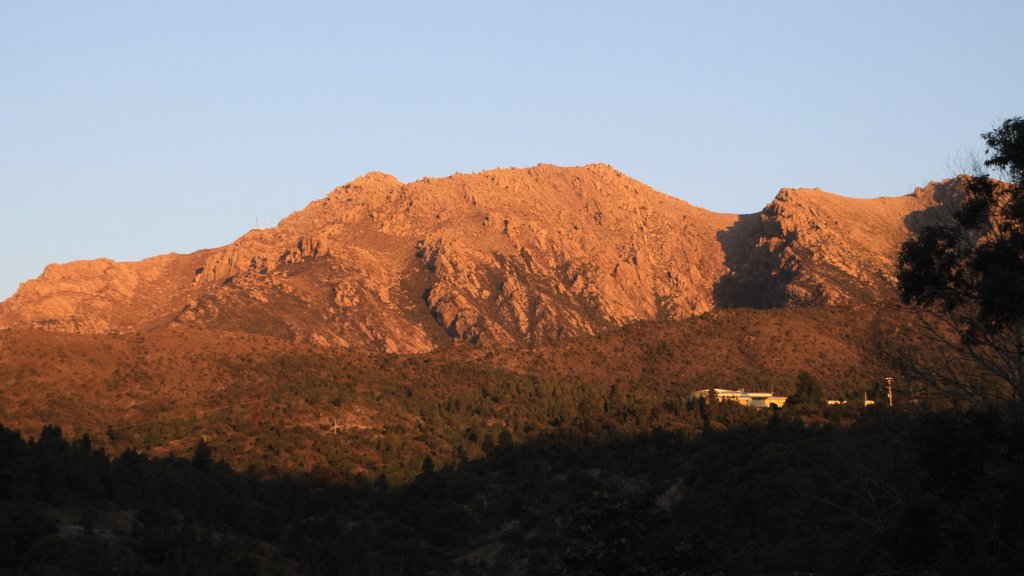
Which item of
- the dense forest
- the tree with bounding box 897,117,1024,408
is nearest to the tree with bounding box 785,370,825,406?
the dense forest

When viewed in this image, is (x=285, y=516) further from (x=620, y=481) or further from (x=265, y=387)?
(x=265, y=387)

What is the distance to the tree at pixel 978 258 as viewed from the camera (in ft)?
108

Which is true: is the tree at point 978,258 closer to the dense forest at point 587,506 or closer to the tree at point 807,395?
the dense forest at point 587,506

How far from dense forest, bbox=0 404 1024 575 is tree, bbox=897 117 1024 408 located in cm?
293

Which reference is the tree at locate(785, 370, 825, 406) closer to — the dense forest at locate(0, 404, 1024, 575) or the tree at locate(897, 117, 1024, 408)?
the dense forest at locate(0, 404, 1024, 575)

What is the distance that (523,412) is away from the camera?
13638 cm

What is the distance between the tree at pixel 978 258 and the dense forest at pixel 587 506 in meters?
2.93

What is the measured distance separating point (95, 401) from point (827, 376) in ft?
271

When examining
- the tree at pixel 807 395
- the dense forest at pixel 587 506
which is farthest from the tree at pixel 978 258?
the tree at pixel 807 395

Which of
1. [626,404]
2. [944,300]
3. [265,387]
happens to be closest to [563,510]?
[626,404]

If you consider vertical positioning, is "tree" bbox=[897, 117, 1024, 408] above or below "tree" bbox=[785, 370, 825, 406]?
above

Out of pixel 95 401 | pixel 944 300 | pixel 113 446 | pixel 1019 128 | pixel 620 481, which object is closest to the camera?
pixel 1019 128

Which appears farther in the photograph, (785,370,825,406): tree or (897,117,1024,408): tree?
(785,370,825,406): tree

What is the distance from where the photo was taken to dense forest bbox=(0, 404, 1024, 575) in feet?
98.8
